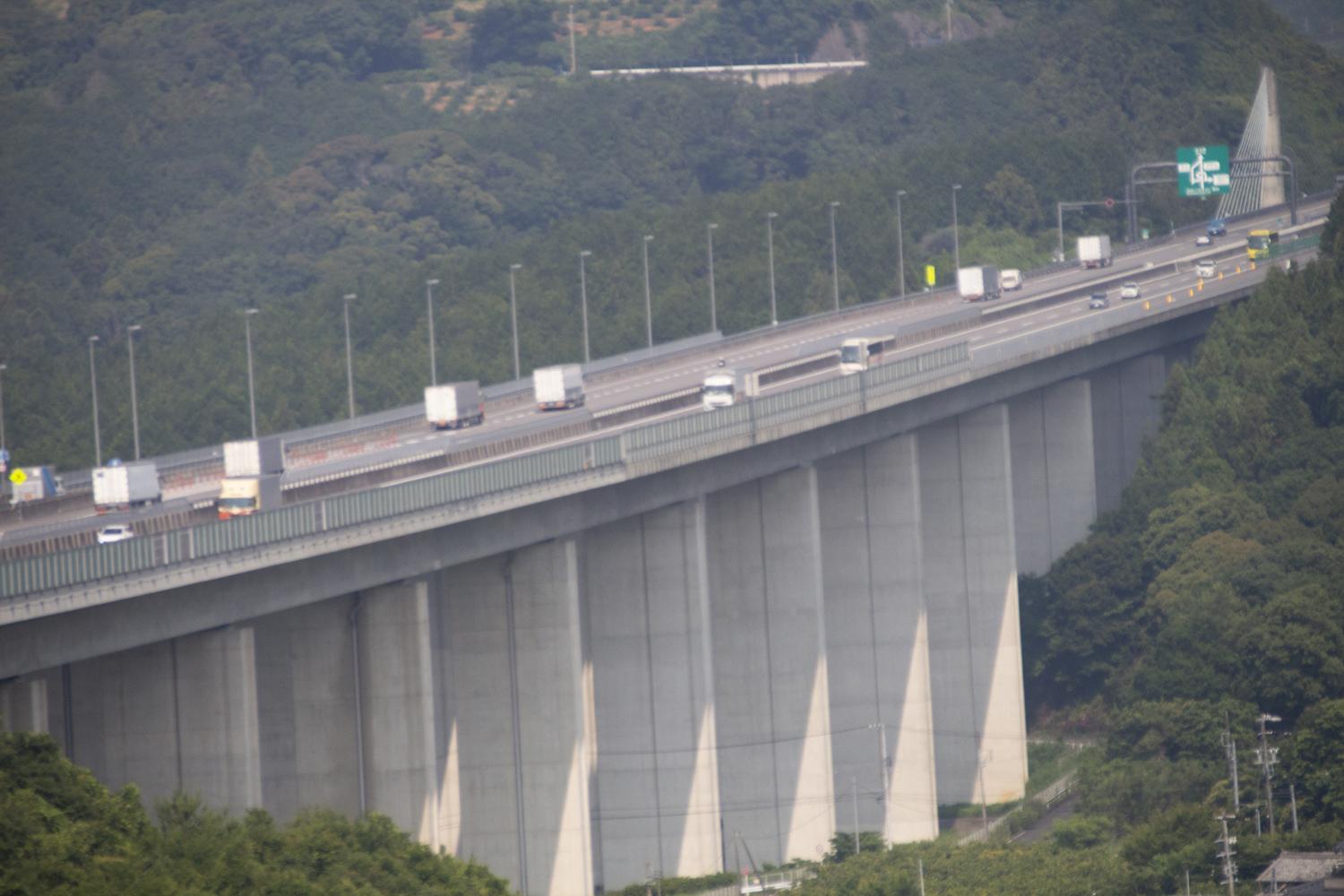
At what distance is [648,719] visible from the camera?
71500 millimetres

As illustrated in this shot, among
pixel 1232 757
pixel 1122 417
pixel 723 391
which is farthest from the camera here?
pixel 1122 417

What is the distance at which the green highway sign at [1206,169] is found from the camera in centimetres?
13275

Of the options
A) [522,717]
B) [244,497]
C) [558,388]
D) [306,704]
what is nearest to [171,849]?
[244,497]

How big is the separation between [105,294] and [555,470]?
10697 cm

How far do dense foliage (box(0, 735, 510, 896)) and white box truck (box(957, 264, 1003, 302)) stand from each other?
69329mm

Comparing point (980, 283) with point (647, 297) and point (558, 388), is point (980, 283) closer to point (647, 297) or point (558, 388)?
point (647, 297)

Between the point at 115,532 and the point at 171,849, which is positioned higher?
the point at 115,532

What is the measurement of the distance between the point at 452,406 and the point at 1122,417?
40.9 metres

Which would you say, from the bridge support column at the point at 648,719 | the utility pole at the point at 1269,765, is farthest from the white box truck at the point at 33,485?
the utility pole at the point at 1269,765

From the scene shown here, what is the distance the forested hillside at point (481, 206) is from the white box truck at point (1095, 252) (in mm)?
15272

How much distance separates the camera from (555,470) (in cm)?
6338

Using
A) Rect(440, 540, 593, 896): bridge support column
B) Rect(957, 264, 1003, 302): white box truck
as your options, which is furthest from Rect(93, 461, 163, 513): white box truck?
Rect(957, 264, 1003, 302): white box truck

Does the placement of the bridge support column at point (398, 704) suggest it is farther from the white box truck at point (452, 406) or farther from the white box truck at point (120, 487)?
the white box truck at point (452, 406)

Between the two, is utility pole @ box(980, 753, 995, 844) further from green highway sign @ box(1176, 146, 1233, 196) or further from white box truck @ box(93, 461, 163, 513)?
green highway sign @ box(1176, 146, 1233, 196)
